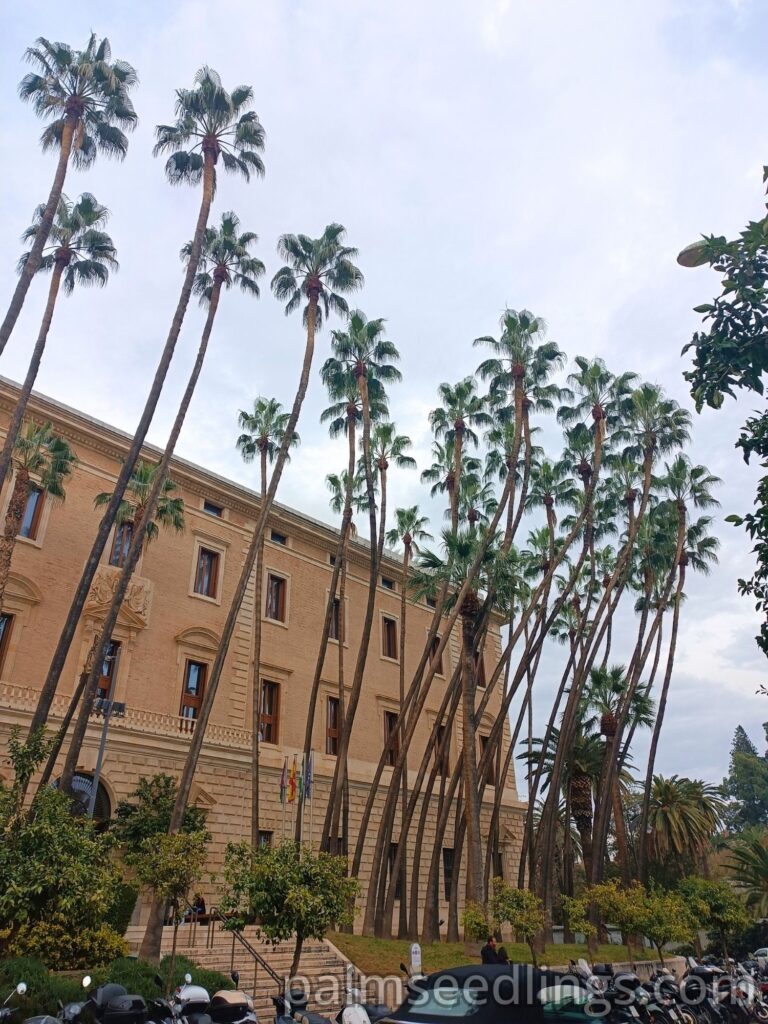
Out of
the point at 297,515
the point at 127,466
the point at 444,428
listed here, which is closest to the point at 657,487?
the point at 444,428

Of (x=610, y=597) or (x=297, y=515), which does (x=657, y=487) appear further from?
(x=297, y=515)

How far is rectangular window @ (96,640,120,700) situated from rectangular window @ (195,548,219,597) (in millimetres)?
4210

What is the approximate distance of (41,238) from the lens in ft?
57.0

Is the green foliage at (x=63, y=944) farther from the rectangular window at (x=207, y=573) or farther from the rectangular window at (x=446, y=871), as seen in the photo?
the rectangular window at (x=446, y=871)

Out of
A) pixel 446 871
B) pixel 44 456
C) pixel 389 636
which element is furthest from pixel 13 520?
pixel 446 871

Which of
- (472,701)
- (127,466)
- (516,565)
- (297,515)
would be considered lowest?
(472,701)

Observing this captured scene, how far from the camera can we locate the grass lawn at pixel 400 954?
711 inches

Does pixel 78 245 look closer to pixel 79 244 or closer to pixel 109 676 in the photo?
pixel 79 244

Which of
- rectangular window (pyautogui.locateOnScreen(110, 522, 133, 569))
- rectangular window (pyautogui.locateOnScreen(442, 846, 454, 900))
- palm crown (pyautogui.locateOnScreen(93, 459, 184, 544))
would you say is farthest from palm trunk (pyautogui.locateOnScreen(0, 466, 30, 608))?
rectangular window (pyautogui.locateOnScreen(442, 846, 454, 900))

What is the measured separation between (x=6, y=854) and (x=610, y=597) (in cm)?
2599

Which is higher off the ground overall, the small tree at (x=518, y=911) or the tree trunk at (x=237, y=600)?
the tree trunk at (x=237, y=600)

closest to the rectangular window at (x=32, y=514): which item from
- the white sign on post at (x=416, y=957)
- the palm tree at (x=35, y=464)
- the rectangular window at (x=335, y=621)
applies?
the palm tree at (x=35, y=464)

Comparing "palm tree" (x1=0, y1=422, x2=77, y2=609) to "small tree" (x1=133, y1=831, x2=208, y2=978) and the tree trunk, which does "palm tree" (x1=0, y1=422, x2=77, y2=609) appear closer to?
the tree trunk

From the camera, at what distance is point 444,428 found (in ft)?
99.0
